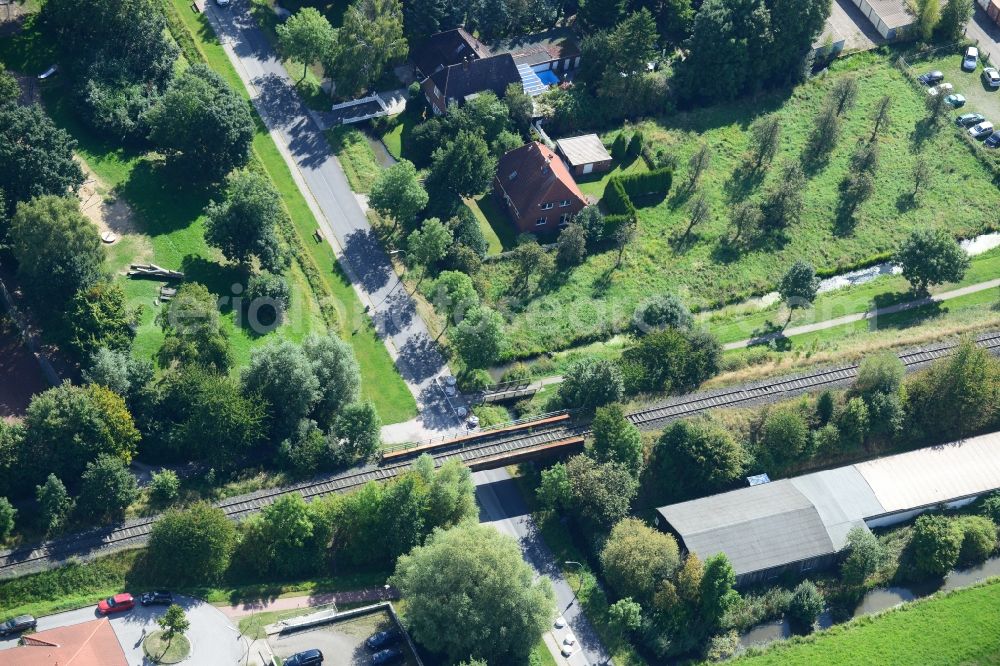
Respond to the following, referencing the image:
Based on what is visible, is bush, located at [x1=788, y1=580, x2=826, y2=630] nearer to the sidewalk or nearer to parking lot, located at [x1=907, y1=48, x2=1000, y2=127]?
the sidewalk

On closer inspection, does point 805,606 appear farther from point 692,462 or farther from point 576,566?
point 576,566

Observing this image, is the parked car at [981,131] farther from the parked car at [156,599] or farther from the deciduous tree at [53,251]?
the parked car at [156,599]

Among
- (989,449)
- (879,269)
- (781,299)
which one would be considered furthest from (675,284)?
(989,449)

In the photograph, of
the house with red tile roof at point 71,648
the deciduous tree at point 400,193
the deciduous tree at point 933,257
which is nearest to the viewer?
the house with red tile roof at point 71,648

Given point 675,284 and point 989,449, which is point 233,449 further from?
point 989,449

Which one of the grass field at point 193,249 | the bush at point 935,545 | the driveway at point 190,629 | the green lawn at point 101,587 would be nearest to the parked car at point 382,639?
the green lawn at point 101,587

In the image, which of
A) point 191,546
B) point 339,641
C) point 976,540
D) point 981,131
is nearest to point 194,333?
point 191,546
